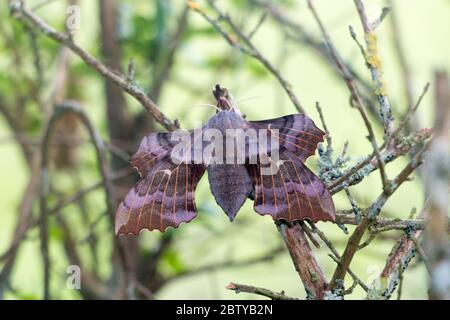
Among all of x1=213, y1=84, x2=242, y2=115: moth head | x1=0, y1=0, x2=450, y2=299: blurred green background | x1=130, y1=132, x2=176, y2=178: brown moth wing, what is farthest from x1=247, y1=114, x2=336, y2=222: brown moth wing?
x1=0, y1=0, x2=450, y2=299: blurred green background

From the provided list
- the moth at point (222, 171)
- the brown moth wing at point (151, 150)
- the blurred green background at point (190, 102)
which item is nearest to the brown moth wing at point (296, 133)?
the moth at point (222, 171)

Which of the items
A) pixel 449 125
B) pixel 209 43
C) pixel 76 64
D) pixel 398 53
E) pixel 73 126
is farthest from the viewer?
pixel 209 43

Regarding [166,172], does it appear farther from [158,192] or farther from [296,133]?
[296,133]

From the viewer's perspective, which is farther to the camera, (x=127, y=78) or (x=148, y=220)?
(x=127, y=78)

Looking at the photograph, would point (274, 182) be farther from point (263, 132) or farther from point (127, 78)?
point (127, 78)

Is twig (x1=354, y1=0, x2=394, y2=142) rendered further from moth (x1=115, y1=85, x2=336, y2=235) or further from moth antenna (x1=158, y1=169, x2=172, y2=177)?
moth antenna (x1=158, y1=169, x2=172, y2=177)

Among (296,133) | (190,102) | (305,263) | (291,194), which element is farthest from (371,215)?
(190,102)

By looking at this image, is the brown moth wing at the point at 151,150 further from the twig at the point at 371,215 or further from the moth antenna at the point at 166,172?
the twig at the point at 371,215
